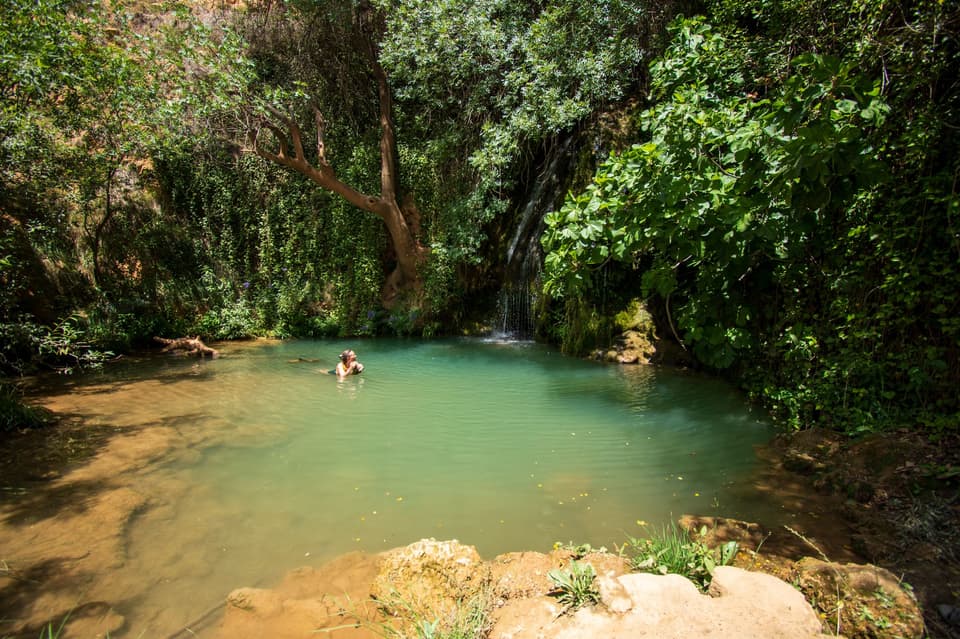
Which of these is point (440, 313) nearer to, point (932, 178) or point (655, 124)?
point (655, 124)

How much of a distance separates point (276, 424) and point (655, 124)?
5439 millimetres

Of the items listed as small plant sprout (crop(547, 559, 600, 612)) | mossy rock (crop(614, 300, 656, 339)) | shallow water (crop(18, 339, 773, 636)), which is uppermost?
mossy rock (crop(614, 300, 656, 339))

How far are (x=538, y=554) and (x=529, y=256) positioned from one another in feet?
29.4

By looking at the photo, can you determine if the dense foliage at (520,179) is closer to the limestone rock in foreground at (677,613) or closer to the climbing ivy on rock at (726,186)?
the climbing ivy on rock at (726,186)

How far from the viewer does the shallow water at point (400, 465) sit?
10.7 feet

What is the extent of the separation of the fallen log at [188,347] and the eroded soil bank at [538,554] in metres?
5.54

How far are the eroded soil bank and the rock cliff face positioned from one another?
0.06 ft

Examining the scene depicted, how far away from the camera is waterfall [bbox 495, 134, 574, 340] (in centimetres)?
1118

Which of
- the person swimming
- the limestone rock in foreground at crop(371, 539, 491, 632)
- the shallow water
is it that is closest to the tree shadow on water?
the shallow water

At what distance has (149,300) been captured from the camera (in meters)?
11.4

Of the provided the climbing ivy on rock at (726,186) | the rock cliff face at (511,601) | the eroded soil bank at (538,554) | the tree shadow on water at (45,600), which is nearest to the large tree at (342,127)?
the climbing ivy on rock at (726,186)

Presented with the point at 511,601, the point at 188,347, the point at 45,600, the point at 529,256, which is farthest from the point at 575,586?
the point at 188,347

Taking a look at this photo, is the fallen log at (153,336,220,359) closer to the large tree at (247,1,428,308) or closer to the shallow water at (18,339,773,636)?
the shallow water at (18,339,773,636)

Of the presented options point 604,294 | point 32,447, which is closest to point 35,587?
point 32,447
